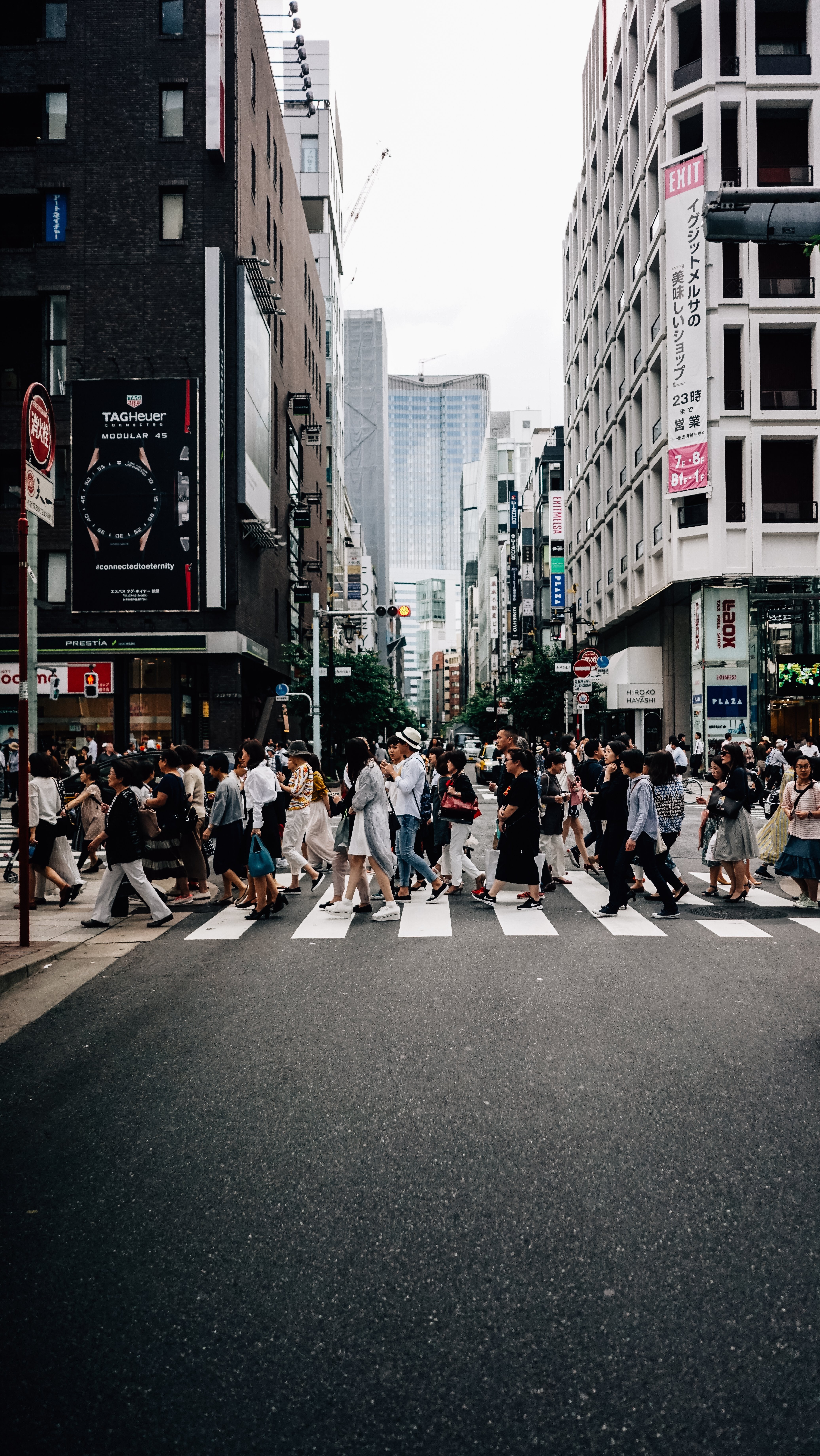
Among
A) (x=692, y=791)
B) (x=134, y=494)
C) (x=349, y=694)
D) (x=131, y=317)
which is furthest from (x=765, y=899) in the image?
(x=131, y=317)

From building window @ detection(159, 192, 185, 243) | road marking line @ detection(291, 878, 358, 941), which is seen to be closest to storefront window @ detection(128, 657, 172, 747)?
building window @ detection(159, 192, 185, 243)

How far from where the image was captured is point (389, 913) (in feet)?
37.2

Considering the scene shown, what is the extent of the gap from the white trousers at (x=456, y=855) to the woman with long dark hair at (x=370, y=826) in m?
1.59

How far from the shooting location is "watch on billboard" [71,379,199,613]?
33.8m

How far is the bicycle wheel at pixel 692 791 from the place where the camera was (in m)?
31.2

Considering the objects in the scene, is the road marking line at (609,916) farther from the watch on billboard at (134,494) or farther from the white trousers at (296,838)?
the watch on billboard at (134,494)

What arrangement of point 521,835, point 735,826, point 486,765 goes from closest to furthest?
point 521,835 < point 735,826 < point 486,765

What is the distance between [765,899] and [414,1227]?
10056mm

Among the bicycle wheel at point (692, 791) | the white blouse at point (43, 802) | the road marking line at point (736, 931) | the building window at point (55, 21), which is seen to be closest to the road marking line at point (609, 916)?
the road marking line at point (736, 931)

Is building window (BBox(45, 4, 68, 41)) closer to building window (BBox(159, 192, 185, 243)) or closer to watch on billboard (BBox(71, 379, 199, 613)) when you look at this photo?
building window (BBox(159, 192, 185, 243))

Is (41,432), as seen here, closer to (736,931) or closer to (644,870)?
(644,870)

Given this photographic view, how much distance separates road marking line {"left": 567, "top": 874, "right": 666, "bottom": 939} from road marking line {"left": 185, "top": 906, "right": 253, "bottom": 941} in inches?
150

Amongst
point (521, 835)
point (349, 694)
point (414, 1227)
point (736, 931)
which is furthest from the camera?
point (349, 694)

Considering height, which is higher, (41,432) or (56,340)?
(56,340)
